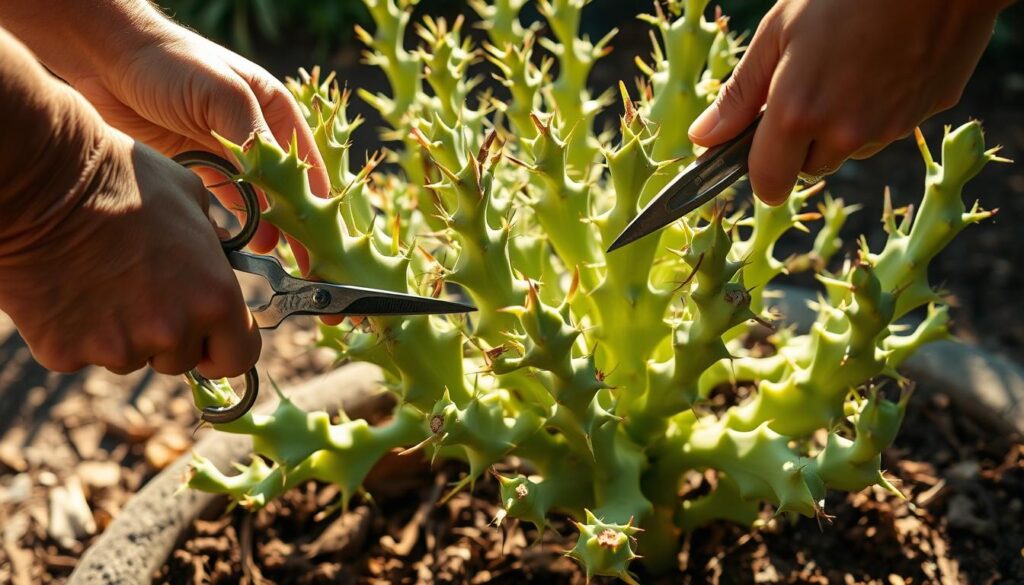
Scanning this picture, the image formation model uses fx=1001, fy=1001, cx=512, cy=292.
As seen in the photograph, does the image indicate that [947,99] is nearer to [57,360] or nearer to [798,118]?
[798,118]

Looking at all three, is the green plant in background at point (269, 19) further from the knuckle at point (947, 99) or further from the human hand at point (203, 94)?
the knuckle at point (947, 99)

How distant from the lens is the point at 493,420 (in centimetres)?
127

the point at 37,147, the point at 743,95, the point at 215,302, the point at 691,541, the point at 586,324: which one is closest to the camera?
the point at 37,147

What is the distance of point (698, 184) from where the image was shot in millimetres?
1194

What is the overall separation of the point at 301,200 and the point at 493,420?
0.37 meters

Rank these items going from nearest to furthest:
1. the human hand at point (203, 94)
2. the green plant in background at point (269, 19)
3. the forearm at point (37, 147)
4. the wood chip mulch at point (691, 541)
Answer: the forearm at point (37, 147) < the human hand at point (203, 94) < the wood chip mulch at point (691, 541) < the green plant in background at point (269, 19)

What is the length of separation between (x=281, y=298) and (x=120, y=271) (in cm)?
22

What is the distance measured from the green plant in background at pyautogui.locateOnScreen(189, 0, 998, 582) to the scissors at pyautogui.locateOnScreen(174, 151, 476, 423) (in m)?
0.03

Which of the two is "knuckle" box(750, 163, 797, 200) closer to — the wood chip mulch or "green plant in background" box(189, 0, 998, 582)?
"green plant in background" box(189, 0, 998, 582)

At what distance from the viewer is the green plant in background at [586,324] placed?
1.16 m

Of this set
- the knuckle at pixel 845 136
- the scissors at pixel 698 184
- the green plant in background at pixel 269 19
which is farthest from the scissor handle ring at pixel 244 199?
the green plant in background at pixel 269 19

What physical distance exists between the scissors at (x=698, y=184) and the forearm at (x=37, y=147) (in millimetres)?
589

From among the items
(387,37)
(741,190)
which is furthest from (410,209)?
(741,190)

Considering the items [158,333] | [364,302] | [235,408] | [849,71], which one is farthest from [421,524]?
[849,71]
